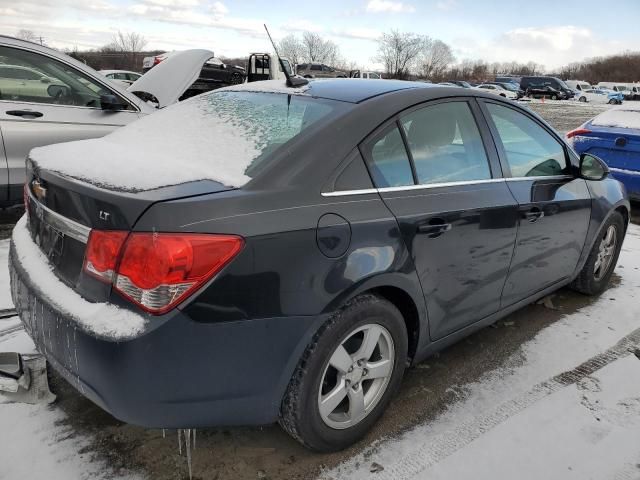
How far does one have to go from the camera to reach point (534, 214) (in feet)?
9.68

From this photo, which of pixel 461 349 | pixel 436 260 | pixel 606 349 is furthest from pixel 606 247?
pixel 436 260

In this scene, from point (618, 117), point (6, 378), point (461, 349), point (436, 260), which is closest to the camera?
point (436, 260)

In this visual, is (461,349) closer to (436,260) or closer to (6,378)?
(436,260)

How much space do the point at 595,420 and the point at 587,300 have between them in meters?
1.71

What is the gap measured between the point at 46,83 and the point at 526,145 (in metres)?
4.32

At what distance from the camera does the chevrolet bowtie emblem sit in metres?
2.15

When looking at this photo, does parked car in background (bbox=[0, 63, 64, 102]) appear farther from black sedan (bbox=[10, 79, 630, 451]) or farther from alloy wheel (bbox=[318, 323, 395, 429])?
alloy wheel (bbox=[318, 323, 395, 429])

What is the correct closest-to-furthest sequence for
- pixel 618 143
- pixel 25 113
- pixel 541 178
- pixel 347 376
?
pixel 347 376
pixel 541 178
pixel 25 113
pixel 618 143

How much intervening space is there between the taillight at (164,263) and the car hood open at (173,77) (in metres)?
4.27

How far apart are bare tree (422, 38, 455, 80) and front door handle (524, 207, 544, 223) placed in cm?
8654

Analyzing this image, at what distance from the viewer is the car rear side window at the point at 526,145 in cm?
296

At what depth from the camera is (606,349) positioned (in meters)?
3.23

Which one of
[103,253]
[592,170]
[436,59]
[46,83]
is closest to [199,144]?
[103,253]

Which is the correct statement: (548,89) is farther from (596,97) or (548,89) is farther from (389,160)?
(389,160)
